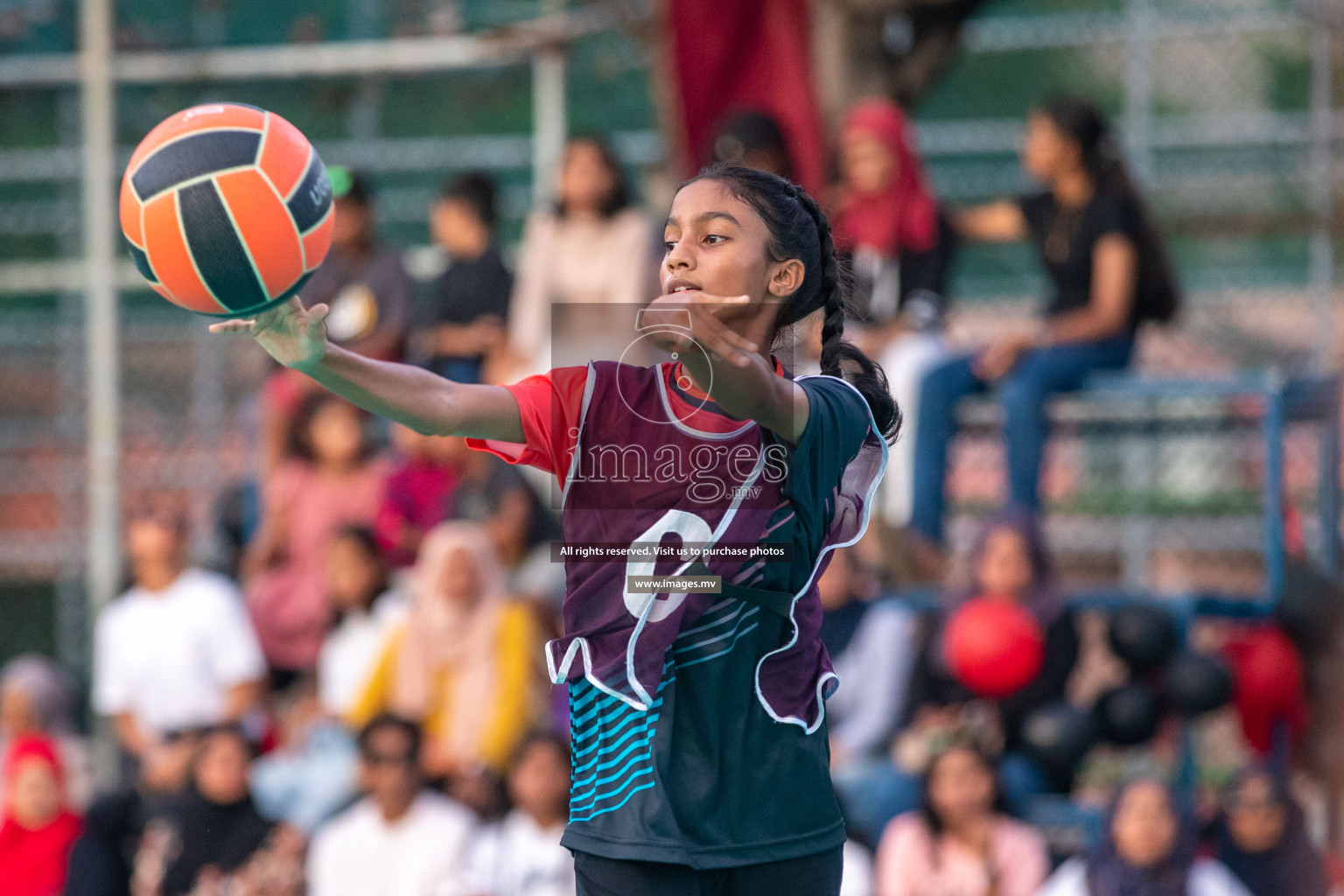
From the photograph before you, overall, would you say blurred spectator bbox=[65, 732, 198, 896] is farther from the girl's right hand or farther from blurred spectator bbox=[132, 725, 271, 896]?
the girl's right hand

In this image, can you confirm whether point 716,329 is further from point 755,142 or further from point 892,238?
point 892,238

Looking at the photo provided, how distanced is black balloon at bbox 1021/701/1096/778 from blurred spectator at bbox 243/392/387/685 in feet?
8.82

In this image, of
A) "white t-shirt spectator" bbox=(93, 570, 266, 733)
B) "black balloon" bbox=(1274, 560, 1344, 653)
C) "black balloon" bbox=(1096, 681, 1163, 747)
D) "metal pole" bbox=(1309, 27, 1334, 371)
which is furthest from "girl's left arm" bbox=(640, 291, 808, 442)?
"metal pole" bbox=(1309, 27, 1334, 371)

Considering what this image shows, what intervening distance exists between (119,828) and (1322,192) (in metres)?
5.23

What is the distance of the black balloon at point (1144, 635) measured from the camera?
17.5ft

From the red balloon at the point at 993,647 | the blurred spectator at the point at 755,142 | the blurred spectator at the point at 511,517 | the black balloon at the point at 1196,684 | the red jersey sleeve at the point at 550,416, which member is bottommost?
the black balloon at the point at 1196,684

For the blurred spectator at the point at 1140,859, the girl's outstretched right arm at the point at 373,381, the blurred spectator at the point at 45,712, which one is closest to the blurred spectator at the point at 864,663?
the blurred spectator at the point at 1140,859

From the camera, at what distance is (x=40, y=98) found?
8.41m

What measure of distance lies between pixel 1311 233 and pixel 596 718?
5185 millimetres

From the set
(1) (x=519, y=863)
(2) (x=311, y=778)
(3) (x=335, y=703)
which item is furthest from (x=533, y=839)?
(3) (x=335, y=703)

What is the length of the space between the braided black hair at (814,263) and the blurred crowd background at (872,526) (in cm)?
266

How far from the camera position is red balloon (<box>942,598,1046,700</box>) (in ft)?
16.8

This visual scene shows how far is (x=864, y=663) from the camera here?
5.34 metres

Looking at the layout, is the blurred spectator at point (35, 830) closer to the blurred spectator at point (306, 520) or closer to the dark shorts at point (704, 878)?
the blurred spectator at point (306, 520)
